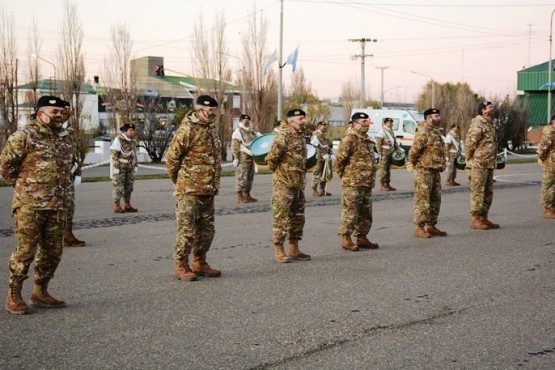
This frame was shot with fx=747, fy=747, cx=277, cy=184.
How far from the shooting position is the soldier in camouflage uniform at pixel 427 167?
11.7m

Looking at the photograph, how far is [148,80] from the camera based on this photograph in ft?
275

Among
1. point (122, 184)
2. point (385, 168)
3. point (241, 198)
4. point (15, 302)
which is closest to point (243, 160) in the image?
point (241, 198)

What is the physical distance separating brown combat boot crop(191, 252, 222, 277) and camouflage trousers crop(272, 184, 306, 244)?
49.2 inches

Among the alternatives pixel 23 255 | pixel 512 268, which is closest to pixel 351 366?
pixel 23 255

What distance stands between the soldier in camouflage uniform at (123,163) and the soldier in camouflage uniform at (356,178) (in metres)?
5.78

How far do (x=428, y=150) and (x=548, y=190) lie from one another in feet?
13.8

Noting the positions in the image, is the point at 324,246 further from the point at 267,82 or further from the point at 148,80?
the point at 148,80

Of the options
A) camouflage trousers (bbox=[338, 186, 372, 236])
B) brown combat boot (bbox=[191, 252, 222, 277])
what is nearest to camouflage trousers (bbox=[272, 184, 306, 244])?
camouflage trousers (bbox=[338, 186, 372, 236])

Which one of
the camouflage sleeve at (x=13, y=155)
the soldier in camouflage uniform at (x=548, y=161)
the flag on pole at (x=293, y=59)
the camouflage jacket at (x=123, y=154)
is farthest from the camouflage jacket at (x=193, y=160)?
the flag on pole at (x=293, y=59)

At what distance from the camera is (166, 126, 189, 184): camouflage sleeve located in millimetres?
8461

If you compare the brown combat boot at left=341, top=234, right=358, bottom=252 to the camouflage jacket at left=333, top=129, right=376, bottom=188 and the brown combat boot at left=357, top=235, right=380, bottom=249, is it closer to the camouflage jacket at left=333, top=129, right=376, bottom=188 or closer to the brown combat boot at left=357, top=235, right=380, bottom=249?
the brown combat boot at left=357, top=235, right=380, bottom=249

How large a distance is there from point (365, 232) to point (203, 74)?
A: 3390cm

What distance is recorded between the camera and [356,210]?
10.5 metres

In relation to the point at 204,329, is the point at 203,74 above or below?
above
